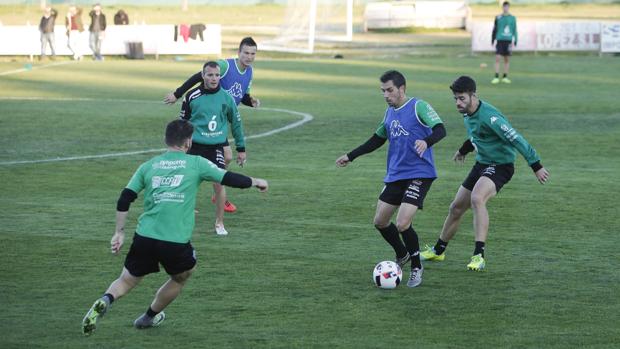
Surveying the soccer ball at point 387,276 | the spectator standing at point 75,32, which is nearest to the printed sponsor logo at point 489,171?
the soccer ball at point 387,276

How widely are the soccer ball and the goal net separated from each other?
43483mm

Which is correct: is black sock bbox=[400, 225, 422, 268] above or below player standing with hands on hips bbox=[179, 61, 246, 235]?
below

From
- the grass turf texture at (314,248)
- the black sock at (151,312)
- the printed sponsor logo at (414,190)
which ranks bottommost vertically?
the grass turf texture at (314,248)

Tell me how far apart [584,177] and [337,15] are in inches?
1800

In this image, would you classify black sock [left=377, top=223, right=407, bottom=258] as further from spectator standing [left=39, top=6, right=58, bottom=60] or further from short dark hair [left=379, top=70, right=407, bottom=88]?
spectator standing [left=39, top=6, right=58, bottom=60]

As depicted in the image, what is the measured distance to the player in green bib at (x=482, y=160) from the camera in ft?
39.4

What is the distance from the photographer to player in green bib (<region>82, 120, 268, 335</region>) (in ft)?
30.3

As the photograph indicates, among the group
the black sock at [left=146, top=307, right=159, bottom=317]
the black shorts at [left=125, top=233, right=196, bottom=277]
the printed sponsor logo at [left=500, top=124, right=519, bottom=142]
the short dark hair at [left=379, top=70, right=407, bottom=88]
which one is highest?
the short dark hair at [left=379, top=70, right=407, bottom=88]

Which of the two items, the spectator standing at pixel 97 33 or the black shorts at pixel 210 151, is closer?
the black shorts at pixel 210 151

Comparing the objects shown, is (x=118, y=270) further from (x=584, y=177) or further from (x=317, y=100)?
(x=317, y=100)

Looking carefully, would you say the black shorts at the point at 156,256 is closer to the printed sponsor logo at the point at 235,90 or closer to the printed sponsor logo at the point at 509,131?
the printed sponsor logo at the point at 509,131

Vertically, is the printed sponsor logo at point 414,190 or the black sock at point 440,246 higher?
the printed sponsor logo at point 414,190

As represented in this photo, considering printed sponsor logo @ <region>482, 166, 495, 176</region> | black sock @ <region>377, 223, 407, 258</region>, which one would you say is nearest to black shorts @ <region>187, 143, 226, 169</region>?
black sock @ <region>377, 223, 407, 258</region>

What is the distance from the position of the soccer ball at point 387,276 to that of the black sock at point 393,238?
634 millimetres
